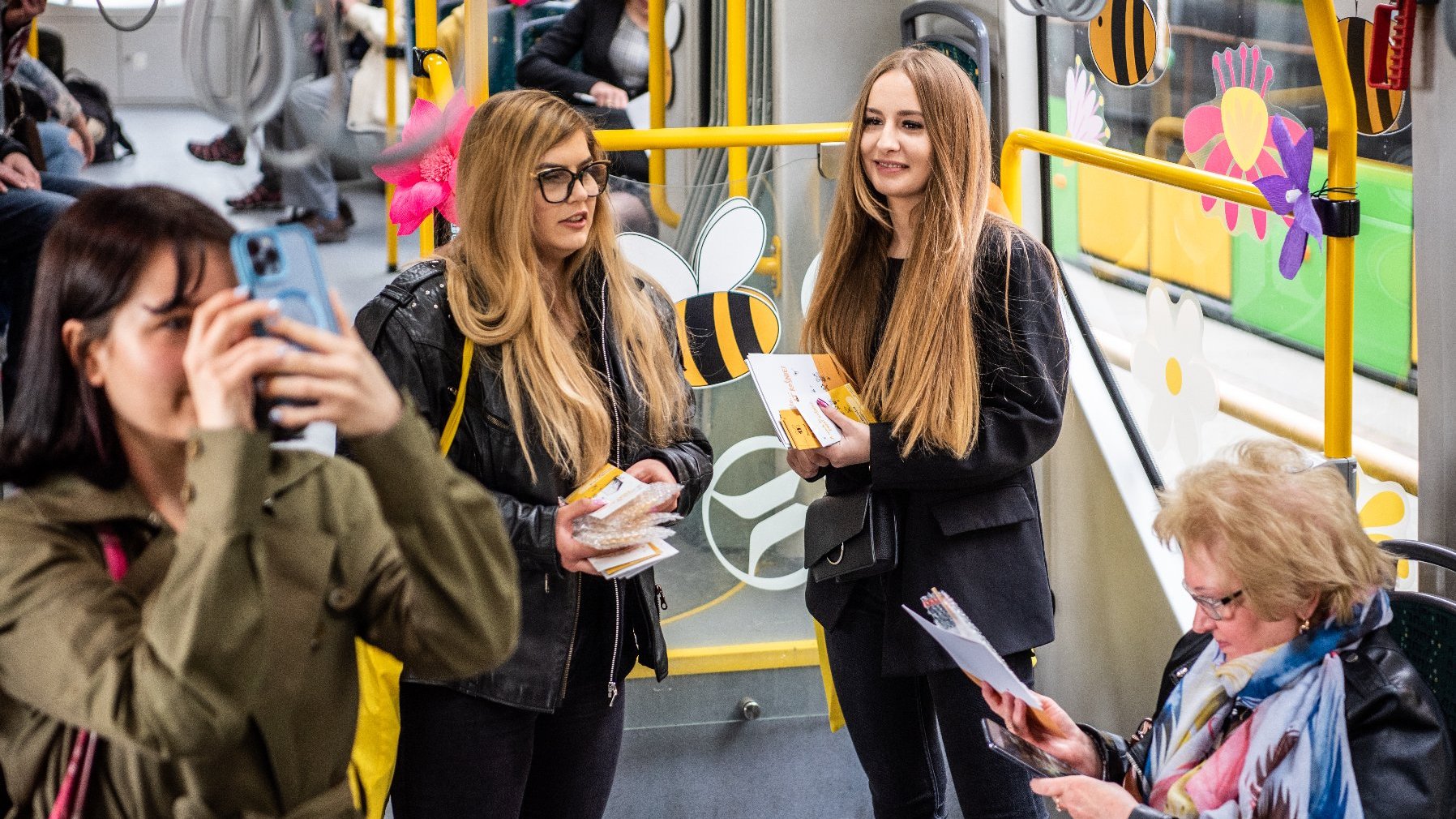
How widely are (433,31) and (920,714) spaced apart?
6.47ft

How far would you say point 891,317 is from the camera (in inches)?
99.9

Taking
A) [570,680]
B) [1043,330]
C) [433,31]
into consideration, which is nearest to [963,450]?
[1043,330]

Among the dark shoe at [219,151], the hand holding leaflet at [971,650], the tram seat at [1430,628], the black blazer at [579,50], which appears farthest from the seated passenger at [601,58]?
the dark shoe at [219,151]

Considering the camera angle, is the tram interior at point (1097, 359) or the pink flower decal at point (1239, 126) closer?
the tram interior at point (1097, 359)

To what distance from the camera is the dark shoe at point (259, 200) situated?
57.3 inches

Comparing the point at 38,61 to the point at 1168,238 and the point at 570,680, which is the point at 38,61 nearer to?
the point at 570,680

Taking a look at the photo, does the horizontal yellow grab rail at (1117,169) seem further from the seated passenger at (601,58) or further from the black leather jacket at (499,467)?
the seated passenger at (601,58)

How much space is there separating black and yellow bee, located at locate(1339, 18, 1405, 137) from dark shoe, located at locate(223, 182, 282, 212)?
221 centimetres

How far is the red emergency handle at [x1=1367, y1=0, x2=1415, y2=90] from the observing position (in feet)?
7.85

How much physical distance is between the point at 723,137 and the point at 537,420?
52.1 inches

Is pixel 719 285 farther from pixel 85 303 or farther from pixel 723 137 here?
pixel 85 303

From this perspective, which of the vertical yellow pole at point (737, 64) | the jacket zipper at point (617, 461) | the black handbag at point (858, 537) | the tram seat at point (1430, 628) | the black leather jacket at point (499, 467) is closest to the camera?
the tram seat at point (1430, 628)

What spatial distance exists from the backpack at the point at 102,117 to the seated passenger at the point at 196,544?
0.53m

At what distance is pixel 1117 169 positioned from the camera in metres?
3.23
